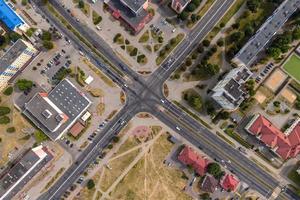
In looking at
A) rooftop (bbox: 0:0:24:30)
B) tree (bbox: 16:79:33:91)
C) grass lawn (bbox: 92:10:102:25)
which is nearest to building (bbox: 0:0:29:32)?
rooftop (bbox: 0:0:24:30)

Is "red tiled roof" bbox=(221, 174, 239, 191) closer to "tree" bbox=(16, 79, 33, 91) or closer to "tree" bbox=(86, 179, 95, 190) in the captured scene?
"tree" bbox=(86, 179, 95, 190)

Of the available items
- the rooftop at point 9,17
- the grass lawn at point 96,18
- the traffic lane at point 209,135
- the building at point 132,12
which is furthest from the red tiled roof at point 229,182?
the rooftop at point 9,17

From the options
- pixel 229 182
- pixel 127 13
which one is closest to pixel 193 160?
pixel 229 182

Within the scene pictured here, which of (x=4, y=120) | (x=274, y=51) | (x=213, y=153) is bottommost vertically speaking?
(x=4, y=120)

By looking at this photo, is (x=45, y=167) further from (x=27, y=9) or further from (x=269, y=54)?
(x=269, y=54)

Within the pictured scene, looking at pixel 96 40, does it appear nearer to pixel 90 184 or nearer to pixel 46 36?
pixel 46 36
